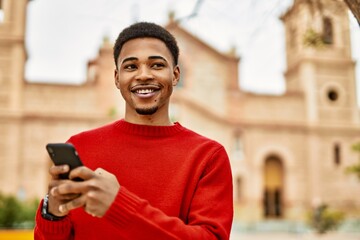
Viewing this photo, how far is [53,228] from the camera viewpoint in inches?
58.7

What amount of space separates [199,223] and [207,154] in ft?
0.79

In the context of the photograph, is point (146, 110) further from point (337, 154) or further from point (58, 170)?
point (337, 154)

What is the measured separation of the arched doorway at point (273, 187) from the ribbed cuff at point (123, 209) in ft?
73.6

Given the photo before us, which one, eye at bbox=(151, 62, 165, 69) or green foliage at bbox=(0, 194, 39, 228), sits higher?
eye at bbox=(151, 62, 165, 69)

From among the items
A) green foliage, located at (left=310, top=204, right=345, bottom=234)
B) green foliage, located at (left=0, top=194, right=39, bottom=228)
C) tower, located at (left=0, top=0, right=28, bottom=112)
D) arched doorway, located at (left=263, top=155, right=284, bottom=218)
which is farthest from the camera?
arched doorway, located at (left=263, top=155, right=284, bottom=218)

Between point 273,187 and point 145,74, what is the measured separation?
73.6 feet

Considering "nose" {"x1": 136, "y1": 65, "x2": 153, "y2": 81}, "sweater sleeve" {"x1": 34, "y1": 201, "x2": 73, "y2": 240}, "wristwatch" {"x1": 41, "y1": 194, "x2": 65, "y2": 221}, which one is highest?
"nose" {"x1": 136, "y1": 65, "x2": 153, "y2": 81}

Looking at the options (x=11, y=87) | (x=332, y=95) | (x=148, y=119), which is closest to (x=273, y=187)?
(x=332, y=95)

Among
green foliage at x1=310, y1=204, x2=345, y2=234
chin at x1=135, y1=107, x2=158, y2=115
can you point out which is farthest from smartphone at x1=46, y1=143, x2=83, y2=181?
green foliage at x1=310, y1=204, x2=345, y2=234

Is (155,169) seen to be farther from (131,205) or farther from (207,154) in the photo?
(131,205)

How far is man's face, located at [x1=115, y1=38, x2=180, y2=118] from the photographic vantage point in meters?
1.59

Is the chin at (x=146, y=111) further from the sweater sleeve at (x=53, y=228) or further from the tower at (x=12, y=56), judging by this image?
the tower at (x=12, y=56)

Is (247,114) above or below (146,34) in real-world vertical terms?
above

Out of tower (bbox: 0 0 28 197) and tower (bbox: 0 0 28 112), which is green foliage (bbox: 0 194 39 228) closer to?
tower (bbox: 0 0 28 197)
